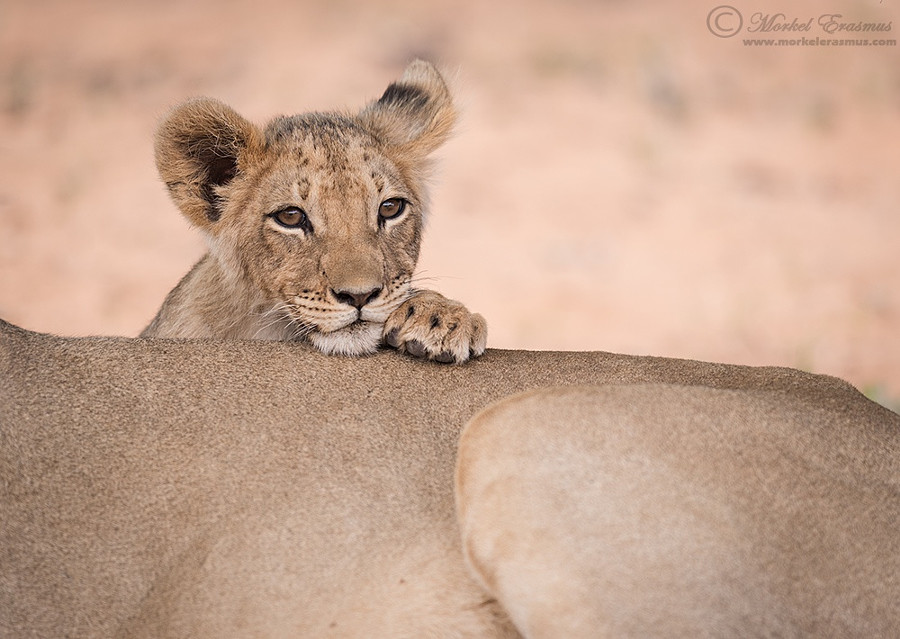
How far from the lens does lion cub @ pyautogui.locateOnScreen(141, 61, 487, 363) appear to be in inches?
150

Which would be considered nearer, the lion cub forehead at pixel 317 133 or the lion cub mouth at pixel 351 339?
the lion cub mouth at pixel 351 339

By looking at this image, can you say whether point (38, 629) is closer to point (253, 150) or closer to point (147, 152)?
point (253, 150)

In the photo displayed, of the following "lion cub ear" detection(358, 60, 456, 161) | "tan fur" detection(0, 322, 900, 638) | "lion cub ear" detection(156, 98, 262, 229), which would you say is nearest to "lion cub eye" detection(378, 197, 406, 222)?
"lion cub ear" detection(358, 60, 456, 161)

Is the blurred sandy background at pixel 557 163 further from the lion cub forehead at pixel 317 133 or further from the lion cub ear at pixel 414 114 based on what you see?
the lion cub forehead at pixel 317 133

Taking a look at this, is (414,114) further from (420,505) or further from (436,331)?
(420,505)

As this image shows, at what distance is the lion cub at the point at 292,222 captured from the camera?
382 cm

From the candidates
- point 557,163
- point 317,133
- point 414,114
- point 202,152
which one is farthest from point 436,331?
point 557,163

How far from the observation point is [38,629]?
2691 mm

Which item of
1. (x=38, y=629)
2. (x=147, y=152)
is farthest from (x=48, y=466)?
(x=147, y=152)

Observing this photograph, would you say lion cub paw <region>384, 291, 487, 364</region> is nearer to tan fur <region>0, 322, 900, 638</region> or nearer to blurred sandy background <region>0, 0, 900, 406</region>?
tan fur <region>0, 322, 900, 638</region>

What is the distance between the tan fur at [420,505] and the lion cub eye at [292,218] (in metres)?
1.06

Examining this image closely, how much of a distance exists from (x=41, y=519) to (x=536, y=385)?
1375 mm

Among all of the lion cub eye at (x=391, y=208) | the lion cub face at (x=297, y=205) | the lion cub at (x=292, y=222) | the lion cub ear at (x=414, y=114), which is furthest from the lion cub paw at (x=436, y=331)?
the lion cub ear at (x=414, y=114)

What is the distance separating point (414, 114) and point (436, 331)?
1808mm
